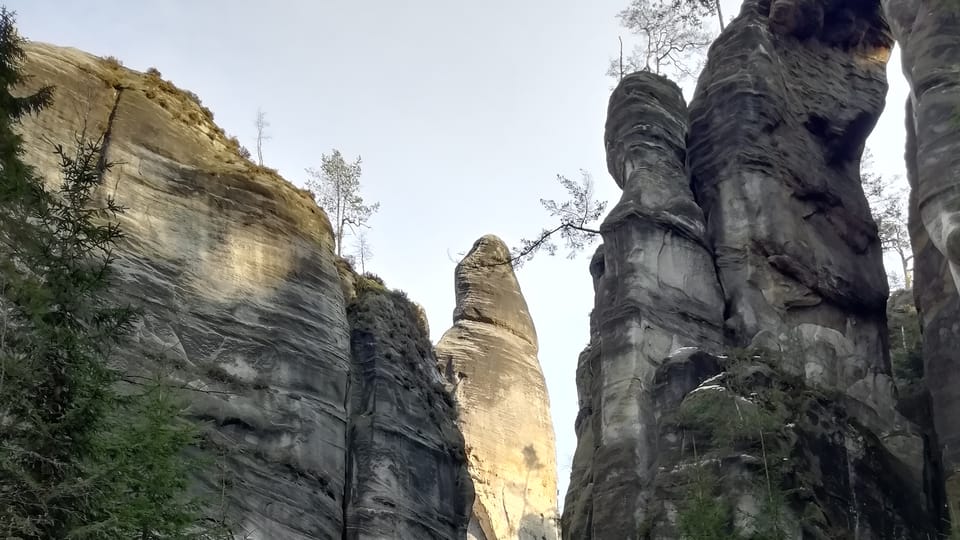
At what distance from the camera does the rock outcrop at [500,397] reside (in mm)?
40100

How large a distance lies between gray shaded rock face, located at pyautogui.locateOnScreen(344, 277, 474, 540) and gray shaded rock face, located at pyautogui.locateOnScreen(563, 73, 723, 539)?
2718 millimetres

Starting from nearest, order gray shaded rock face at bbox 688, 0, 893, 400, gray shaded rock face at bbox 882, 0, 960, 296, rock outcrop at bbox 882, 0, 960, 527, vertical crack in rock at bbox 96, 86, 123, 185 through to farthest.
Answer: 1. gray shaded rock face at bbox 882, 0, 960, 296
2. rock outcrop at bbox 882, 0, 960, 527
3. vertical crack in rock at bbox 96, 86, 123, 185
4. gray shaded rock face at bbox 688, 0, 893, 400

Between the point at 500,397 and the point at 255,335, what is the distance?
20.3 meters

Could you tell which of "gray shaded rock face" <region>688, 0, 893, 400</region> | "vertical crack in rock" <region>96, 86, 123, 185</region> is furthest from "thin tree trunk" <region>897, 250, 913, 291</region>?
"vertical crack in rock" <region>96, 86, 123, 185</region>

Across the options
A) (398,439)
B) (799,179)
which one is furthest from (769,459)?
(799,179)

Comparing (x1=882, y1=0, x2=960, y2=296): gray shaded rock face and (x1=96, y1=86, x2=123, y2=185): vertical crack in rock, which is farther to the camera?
(x1=96, y1=86, x2=123, y2=185): vertical crack in rock


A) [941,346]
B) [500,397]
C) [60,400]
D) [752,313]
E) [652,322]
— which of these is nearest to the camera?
[60,400]

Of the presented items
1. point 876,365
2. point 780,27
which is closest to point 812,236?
point 876,365

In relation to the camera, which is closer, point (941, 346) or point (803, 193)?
point (941, 346)

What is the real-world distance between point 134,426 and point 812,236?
59.1ft

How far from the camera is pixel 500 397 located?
1639 inches

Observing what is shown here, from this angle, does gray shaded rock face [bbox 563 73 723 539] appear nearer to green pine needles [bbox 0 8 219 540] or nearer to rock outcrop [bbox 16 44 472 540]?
Result: rock outcrop [bbox 16 44 472 540]

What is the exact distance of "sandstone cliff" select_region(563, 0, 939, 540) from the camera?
2100cm

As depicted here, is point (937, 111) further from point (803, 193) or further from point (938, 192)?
point (803, 193)
